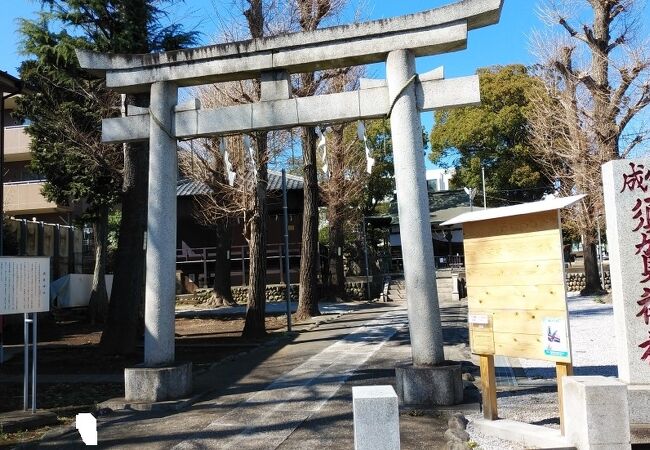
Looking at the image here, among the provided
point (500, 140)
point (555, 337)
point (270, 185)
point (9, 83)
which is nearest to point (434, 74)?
point (555, 337)

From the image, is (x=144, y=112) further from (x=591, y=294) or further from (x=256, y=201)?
(x=591, y=294)

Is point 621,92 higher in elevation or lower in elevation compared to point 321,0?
lower

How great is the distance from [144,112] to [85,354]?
6.78 metres

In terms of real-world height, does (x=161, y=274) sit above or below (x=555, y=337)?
above

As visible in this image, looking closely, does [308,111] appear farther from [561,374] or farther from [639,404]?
[639,404]

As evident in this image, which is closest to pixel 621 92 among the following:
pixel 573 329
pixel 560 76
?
pixel 560 76

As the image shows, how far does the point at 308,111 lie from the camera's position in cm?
777

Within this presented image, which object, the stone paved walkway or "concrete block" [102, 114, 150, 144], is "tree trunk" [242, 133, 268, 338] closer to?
the stone paved walkway

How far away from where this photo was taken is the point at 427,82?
7516 millimetres

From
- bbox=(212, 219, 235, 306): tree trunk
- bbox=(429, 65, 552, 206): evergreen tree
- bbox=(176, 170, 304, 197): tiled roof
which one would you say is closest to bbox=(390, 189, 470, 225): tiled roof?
bbox=(429, 65, 552, 206): evergreen tree

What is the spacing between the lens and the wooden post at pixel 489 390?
5789mm

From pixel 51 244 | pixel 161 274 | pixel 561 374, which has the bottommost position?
pixel 561 374

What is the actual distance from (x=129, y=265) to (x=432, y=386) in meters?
7.72

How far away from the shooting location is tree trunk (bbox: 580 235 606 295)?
2311 cm
